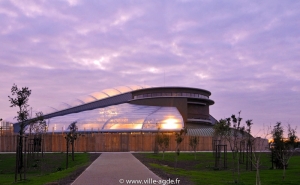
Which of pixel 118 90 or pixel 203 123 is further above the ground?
pixel 118 90

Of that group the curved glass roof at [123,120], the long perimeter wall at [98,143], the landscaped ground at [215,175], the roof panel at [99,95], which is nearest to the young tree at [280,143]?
the landscaped ground at [215,175]

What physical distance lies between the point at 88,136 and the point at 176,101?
27561 millimetres

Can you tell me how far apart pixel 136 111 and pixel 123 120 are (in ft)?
25.4

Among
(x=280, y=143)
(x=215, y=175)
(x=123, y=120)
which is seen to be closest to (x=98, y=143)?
(x=123, y=120)

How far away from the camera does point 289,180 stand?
2130 cm

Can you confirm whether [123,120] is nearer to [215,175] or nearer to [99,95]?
[99,95]

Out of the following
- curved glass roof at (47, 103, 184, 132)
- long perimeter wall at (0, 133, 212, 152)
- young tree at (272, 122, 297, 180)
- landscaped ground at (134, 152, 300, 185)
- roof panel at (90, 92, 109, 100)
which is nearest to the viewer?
landscaped ground at (134, 152, 300, 185)

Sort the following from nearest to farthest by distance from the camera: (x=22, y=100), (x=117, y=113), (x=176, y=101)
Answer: (x=22, y=100)
(x=117, y=113)
(x=176, y=101)

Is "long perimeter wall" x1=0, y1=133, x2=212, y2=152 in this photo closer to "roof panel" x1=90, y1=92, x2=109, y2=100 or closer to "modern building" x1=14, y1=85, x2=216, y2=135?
"modern building" x1=14, y1=85, x2=216, y2=135

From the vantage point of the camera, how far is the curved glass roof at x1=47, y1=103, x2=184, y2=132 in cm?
6312

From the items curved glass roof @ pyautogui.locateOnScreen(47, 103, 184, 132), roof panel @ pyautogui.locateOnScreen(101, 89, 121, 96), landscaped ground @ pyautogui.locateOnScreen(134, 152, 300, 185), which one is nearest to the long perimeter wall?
curved glass roof @ pyautogui.locateOnScreen(47, 103, 184, 132)

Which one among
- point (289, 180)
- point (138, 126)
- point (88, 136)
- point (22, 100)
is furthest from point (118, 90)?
point (289, 180)

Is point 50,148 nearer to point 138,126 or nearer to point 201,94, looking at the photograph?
point 138,126

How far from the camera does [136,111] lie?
72875 mm
